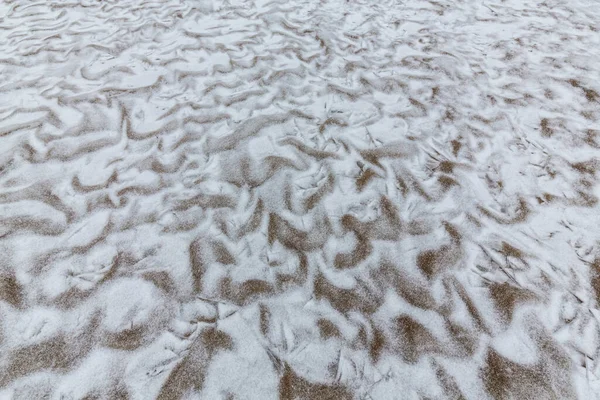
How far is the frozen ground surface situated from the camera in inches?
63.4

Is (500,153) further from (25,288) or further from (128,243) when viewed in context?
(25,288)

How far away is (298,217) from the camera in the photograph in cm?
223

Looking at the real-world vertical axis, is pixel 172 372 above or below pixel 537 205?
below

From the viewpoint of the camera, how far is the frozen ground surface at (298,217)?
1.61 metres

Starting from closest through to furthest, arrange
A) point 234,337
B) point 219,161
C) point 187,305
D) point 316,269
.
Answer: point 234,337, point 187,305, point 316,269, point 219,161

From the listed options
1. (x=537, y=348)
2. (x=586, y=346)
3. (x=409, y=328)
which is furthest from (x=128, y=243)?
(x=586, y=346)

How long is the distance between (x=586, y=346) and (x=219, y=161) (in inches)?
95.6

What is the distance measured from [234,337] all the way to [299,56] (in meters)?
3.04

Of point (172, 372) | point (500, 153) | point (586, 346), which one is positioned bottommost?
point (172, 372)

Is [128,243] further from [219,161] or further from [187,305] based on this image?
[219,161]

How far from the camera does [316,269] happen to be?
6.44ft

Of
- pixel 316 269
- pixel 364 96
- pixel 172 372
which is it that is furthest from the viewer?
pixel 364 96

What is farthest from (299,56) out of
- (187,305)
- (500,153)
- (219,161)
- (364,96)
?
(187,305)

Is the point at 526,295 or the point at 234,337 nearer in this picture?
the point at 234,337
